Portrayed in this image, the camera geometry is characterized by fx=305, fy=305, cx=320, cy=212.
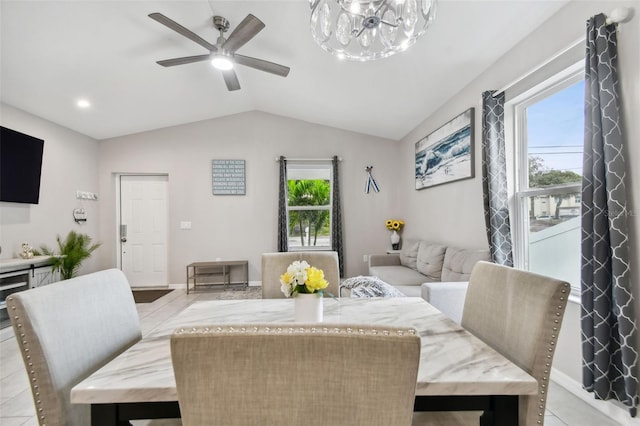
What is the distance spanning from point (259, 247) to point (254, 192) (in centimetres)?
95

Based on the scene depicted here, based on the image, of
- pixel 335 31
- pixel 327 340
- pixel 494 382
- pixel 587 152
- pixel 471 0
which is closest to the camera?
pixel 327 340

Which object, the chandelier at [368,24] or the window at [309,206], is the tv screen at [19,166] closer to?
the window at [309,206]

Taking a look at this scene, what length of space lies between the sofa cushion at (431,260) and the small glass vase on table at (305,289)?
8.35 feet

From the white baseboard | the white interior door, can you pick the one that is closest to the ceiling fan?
the white interior door

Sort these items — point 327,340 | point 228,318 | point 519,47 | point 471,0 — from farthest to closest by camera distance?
point 519,47, point 471,0, point 228,318, point 327,340

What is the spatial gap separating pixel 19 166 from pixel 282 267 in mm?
3717

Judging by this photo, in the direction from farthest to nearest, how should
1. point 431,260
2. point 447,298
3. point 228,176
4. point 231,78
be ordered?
point 228,176
point 431,260
point 231,78
point 447,298

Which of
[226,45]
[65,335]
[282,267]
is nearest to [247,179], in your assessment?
[226,45]

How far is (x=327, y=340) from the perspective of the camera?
1.79 feet

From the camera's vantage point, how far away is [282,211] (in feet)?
16.9

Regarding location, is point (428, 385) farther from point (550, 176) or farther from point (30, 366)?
point (550, 176)

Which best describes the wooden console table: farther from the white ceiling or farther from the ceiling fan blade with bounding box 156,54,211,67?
the ceiling fan blade with bounding box 156,54,211,67

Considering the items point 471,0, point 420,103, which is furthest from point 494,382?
point 420,103

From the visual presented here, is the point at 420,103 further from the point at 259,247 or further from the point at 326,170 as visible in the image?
the point at 259,247
